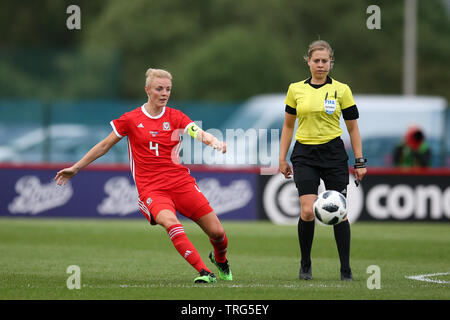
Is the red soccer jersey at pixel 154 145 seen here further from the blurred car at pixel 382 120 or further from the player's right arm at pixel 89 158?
the blurred car at pixel 382 120

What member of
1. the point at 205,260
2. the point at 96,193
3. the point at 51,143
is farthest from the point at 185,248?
the point at 51,143

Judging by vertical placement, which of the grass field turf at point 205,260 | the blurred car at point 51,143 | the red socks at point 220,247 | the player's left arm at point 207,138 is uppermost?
the blurred car at point 51,143

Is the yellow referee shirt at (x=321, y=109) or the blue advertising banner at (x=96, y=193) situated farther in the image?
the blue advertising banner at (x=96, y=193)

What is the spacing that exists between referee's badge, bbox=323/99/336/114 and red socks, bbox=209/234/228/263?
59.9 inches

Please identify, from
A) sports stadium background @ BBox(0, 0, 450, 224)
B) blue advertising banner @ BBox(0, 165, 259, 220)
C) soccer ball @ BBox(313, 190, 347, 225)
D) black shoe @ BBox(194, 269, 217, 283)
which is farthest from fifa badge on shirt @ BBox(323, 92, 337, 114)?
blue advertising banner @ BBox(0, 165, 259, 220)

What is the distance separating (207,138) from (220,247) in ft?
3.81

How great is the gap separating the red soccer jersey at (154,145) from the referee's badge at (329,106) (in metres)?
1.29

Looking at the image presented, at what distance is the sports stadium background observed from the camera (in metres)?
17.6

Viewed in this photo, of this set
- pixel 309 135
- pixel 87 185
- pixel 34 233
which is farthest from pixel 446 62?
pixel 309 135

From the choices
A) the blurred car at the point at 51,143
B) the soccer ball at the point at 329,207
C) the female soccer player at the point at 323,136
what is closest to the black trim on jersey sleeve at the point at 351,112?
the female soccer player at the point at 323,136

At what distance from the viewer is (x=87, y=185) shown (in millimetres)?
17828

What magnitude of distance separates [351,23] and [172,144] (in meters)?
36.0

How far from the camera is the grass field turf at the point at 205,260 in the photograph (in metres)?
7.94

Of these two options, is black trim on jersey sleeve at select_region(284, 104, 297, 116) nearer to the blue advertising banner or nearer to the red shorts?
the red shorts
